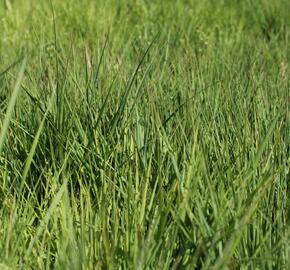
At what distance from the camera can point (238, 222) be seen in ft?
4.73

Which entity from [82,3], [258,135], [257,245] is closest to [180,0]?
[82,3]

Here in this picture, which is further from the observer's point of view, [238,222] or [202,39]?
[202,39]

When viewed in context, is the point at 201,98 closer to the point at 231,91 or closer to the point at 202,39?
the point at 231,91

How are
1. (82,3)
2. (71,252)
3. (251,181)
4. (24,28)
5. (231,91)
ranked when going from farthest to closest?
(82,3) → (24,28) → (231,91) → (251,181) → (71,252)

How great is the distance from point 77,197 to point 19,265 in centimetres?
46

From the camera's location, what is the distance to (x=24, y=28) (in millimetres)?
3432

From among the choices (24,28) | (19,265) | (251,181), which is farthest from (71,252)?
(24,28)

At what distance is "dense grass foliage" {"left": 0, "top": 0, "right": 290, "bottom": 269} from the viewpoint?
4.82ft

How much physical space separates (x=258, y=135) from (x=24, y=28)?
1877 millimetres

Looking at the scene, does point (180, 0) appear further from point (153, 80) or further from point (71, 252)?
point (71, 252)

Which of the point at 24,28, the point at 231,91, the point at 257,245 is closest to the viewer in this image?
the point at 257,245

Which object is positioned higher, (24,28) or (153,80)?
(153,80)

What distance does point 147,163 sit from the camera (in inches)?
73.4

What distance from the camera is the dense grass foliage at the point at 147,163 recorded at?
147 centimetres
